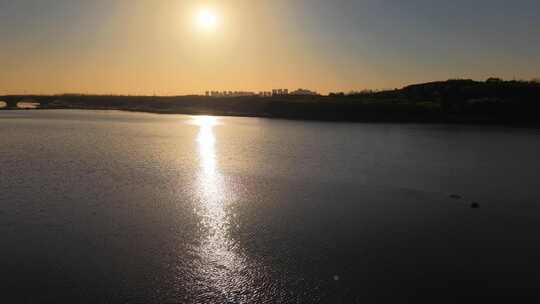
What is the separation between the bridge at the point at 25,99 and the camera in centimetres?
17125

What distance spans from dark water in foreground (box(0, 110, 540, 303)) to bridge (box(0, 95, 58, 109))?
574ft

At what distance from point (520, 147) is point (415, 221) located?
3347 centimetres

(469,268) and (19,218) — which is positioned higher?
(19,218)

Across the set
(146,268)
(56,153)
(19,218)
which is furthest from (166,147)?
(146,268)

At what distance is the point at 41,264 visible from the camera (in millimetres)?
11266

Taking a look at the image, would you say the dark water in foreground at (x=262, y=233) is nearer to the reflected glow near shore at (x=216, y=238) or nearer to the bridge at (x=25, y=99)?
the reflected glow near shore at (x=216, y=238)

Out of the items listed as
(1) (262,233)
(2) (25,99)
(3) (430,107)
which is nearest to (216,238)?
(1) (262,233)

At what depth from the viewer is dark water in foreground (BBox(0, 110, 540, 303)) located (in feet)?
33.6

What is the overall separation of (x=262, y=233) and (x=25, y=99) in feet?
662

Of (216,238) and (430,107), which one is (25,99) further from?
(216,238)

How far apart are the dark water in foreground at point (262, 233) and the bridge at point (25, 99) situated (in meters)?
175

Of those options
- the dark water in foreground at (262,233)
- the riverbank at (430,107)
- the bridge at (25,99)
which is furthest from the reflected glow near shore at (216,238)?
the bridge at (25,99)

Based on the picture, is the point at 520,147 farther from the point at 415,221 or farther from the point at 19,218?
the point at 19,218

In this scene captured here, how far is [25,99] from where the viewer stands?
177125 millimetres
